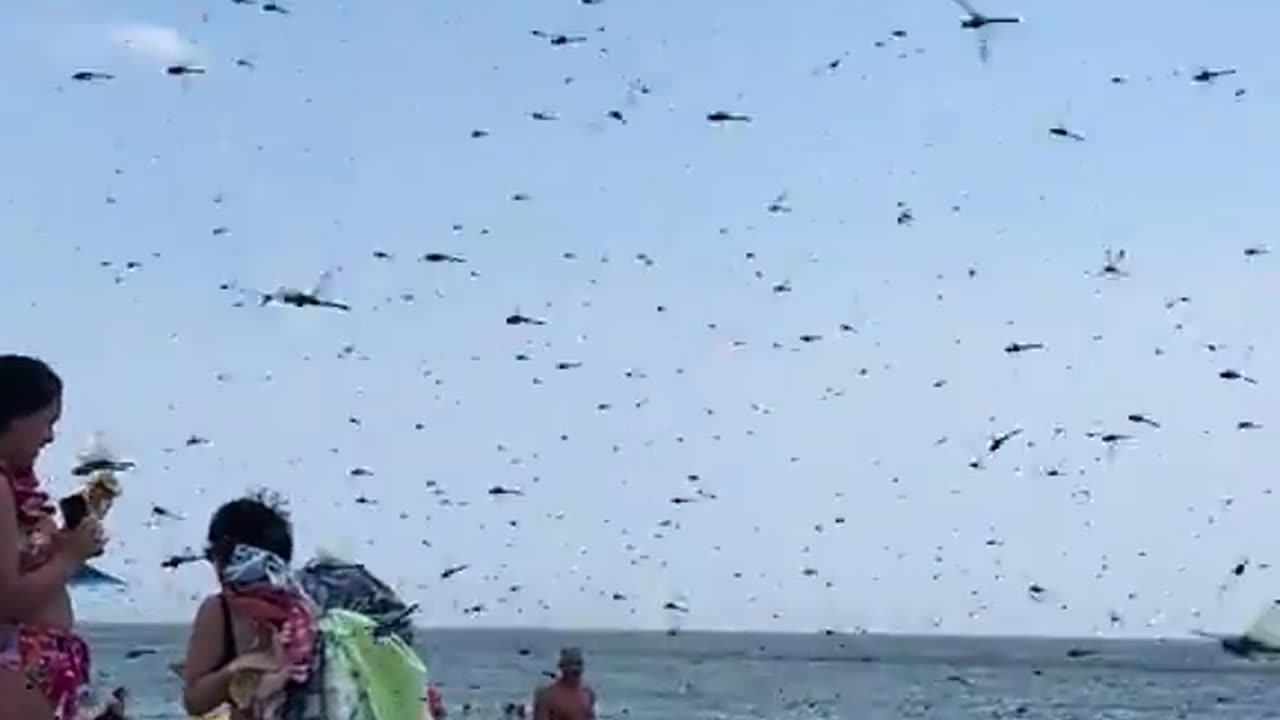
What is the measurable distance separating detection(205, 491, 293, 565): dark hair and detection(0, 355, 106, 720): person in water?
0.73 m

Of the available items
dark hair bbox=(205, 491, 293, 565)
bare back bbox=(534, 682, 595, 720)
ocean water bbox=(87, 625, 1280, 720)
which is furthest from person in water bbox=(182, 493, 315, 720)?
ocean water bbox=(87, 625, 1280, 720)

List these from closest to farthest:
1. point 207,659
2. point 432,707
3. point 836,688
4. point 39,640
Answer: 1. point 39,640
2. point 207,659
3. point 432,707
4. point 836,688

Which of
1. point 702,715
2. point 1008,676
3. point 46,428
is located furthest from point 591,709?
point 1008,676

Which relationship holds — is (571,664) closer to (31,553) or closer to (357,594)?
(357,594)

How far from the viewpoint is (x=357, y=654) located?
22.8 ft

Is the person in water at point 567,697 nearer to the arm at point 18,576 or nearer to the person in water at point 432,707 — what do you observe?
the person in water at point 432,707

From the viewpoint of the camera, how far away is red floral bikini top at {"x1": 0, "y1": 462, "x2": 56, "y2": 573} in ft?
19.5

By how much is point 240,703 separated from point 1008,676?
4784 inches

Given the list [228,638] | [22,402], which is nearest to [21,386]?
[22,402]

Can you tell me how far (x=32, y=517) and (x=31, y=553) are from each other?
126 millimetres

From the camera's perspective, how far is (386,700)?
22.9ft

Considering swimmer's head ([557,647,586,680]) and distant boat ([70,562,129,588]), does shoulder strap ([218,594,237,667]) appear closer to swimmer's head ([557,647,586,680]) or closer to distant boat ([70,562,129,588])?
distant boat ([70,562,129,588])

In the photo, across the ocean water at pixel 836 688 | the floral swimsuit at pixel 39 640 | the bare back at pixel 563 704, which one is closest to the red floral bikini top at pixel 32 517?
the floral swimsuit at pixel 39 640

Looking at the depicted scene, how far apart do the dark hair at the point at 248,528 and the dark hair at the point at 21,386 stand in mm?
982
